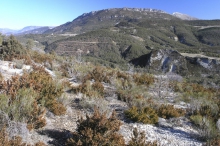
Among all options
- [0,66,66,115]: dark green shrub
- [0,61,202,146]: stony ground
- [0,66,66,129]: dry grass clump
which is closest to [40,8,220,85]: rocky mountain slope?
[0,61,202,146]: stony ground

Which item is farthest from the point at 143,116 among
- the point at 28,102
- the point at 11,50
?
the point at 11,50

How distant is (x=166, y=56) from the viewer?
60906mm

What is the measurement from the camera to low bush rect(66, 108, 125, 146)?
13.4 feet

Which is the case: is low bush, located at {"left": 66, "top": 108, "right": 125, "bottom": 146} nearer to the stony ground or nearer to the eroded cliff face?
the stony ground

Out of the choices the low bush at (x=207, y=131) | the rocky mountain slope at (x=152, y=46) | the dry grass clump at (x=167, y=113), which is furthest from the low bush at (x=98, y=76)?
the rocky mountain slope at (x=152, y=46)

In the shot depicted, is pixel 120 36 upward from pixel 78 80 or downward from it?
upward

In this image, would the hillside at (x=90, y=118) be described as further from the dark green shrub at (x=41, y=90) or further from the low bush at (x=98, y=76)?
the low bush at (x=98, y=76)

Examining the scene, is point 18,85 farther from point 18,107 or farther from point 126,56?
point 126,56

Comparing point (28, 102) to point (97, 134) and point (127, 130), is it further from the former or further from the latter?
point (127, 130)

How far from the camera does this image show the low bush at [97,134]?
13.4 feet

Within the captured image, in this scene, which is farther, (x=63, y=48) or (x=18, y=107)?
(x=63, y=48)

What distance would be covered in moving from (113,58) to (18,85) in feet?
287

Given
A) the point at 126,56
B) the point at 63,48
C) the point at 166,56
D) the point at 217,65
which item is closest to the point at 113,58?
the point at 126,56

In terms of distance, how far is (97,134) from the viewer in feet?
13.9
